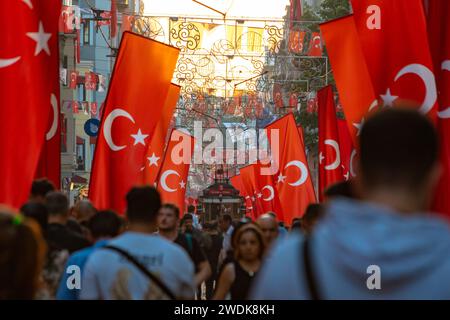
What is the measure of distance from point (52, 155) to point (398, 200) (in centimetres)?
866

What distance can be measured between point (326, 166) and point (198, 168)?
244ft

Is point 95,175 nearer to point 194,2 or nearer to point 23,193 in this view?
point 23,193

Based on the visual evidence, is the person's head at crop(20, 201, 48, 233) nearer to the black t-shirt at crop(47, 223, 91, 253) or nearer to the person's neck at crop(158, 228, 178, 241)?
the black t-shirt at crop(47, 223, 91, 253)

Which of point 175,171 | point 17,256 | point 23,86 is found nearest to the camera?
point 17,256

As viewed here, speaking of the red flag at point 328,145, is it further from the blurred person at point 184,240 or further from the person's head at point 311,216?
the person's head at point 311,216

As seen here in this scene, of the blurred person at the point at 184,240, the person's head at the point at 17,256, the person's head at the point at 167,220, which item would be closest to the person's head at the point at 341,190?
the blurred person at the point at 184,240

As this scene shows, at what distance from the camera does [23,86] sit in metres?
9.80

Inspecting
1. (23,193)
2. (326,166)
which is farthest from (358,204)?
(326,166)

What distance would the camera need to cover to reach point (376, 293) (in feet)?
11.0

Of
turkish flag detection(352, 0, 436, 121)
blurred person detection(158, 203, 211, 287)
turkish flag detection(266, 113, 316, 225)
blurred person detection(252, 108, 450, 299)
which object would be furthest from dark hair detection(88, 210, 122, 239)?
turkish flag detection(266, 113, 316, 225)

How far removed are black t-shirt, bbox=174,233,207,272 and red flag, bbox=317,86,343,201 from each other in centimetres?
1066

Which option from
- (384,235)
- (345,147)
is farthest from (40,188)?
(345,147)

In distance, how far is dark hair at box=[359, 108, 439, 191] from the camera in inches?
127

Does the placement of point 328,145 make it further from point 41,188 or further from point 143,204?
point 143,204
